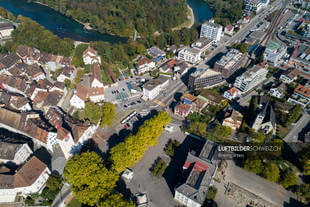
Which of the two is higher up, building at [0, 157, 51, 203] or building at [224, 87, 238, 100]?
building at [224, 87, 238, 100]

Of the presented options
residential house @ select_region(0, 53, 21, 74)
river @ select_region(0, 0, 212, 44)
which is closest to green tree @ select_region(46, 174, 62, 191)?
residential house @ select_region(0, 53, 21, 74)

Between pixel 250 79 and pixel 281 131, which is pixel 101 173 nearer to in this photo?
pixel 281 131

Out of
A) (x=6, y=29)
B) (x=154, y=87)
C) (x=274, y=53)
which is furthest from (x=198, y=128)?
(x=6, y=29)

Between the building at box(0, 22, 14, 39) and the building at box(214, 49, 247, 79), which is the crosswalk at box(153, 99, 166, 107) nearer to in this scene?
the building at box(214, 49, 247, 79)

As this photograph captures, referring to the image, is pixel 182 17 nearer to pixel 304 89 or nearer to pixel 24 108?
pixel 304 89

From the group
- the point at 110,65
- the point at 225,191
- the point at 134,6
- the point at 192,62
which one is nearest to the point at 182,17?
the point at 134,6

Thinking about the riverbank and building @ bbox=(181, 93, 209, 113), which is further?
the riverbank

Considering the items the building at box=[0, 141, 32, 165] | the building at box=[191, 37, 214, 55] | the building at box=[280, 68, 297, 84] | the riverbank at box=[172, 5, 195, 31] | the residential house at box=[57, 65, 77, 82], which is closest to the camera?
the building at box=[0, 141, 32, 165]

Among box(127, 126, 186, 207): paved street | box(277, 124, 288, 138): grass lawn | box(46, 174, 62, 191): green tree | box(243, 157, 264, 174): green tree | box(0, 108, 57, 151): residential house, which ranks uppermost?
box(243, 157, 264, 174): green tree
